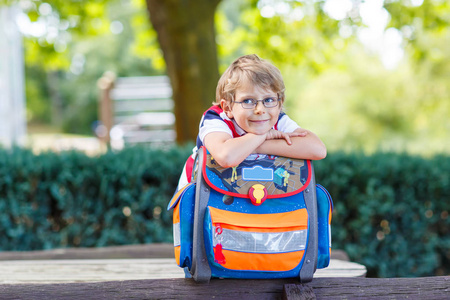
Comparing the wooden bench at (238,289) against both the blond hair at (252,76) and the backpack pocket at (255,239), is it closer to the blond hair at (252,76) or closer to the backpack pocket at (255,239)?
the backpack pocket at (255,239)

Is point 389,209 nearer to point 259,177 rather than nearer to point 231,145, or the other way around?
point 259,177

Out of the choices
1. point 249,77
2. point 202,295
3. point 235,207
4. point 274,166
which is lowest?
point 202,295

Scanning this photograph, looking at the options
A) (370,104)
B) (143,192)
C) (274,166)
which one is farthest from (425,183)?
(370,104)

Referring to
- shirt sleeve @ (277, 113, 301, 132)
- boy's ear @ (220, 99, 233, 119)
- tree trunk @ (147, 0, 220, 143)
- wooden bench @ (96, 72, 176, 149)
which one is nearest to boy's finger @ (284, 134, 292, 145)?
shirt sleeve @ (277, 113, 301, 132)

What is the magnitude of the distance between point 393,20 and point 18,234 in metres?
5.59

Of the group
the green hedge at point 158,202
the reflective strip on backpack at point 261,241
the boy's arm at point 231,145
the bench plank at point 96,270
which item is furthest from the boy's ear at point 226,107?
the green hedge at point 158,202

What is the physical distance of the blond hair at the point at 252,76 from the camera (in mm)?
1946

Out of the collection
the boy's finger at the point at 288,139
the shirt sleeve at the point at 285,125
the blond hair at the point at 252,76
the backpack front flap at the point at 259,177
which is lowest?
the backpack front flap at the point at 259,177

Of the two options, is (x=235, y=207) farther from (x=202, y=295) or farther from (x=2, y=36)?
(x=2, y=36)

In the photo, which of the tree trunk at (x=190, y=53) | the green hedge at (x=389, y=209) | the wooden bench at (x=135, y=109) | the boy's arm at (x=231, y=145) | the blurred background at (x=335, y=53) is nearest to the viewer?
the boy's arm at (x=231, y=145)

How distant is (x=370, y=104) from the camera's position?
14.0 m

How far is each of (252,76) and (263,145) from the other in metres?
0.28

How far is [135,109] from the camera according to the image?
13461 mm

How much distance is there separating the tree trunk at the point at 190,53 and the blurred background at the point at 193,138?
1cm
